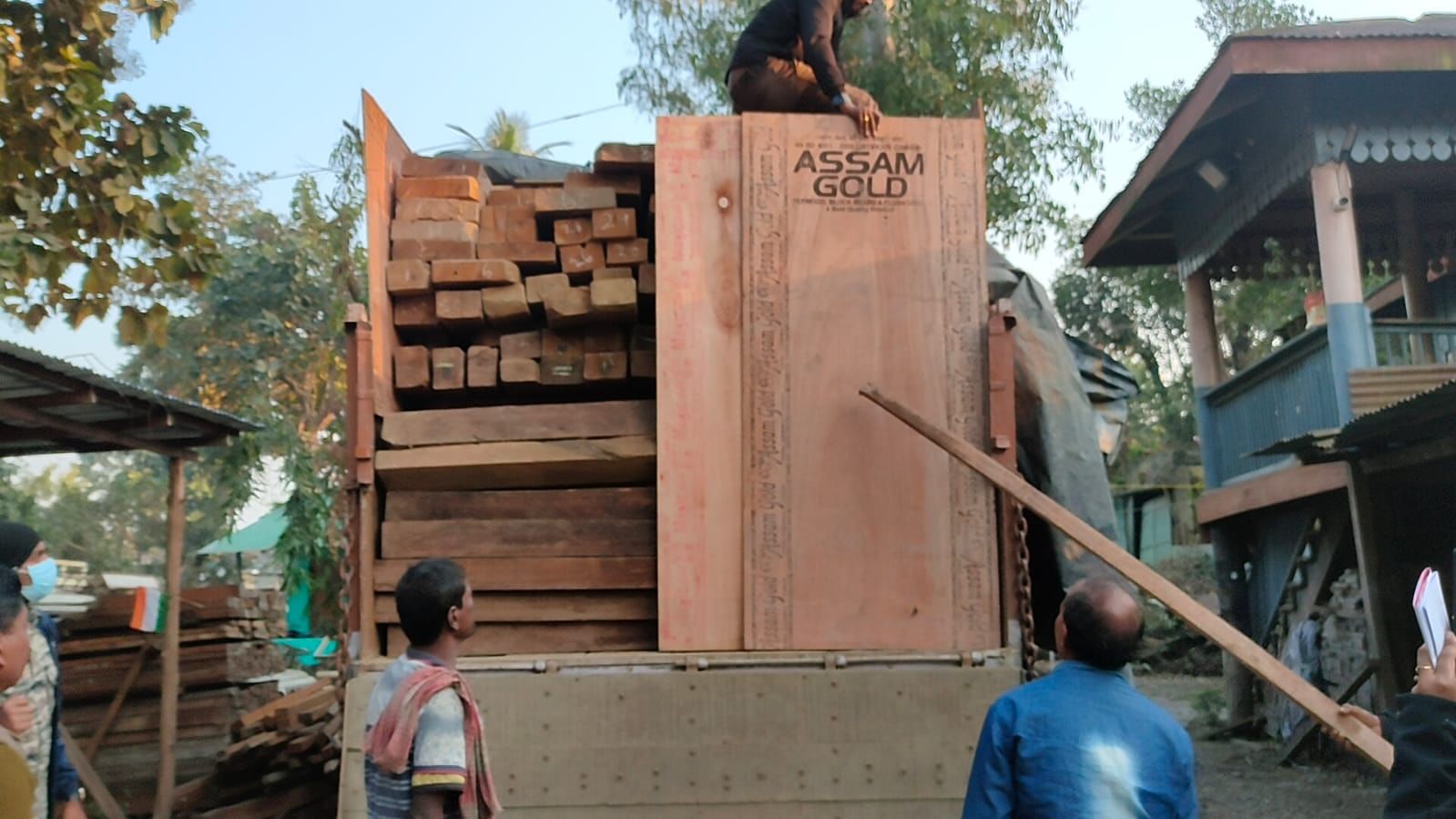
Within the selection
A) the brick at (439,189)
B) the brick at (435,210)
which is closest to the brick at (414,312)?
the brick at (435,210)

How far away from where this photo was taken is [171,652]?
28.3 ft

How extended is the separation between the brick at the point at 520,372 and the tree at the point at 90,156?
2.86 metres

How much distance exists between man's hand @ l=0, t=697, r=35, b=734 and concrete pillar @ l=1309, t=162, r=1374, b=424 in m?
8.90

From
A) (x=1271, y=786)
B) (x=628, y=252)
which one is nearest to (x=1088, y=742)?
(x=628, y=252)

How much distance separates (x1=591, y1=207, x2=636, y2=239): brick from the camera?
521cm

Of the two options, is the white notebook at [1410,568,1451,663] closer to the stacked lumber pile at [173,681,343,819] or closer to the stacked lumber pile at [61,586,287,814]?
the stacked lumber pile at [173,681,343,819]

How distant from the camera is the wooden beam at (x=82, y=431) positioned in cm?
743

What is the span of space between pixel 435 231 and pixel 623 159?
0.83 meters

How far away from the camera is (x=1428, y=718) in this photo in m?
2.01

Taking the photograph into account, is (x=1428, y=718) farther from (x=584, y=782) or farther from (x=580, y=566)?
(x=580, y=566)

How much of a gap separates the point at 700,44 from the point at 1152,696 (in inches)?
393

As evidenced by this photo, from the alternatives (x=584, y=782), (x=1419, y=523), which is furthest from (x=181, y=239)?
(x=1419, y=523)

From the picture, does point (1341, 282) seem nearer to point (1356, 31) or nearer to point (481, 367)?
point (1356, 31)

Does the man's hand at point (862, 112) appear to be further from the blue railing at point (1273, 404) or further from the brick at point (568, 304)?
the blue railing at point (1273, 404)
